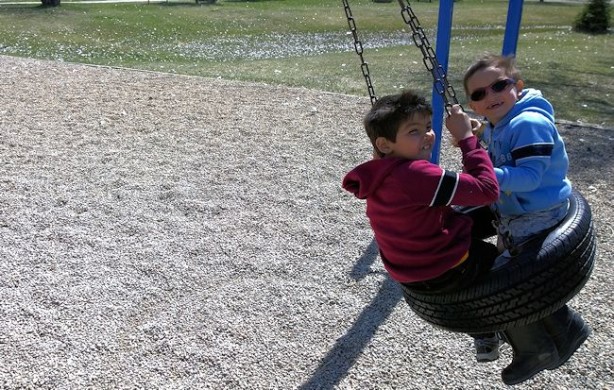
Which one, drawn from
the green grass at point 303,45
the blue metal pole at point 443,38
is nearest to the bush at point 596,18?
the green grass at point 303,45

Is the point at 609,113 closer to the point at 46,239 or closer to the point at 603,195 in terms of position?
the point at 603,195

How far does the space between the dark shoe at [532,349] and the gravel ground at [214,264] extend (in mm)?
614

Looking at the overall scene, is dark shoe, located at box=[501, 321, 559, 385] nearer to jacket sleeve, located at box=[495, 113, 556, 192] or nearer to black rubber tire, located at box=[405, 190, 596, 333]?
black rubber tire, located at box=[405, 190, 596, 333]

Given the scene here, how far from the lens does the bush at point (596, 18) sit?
18.2 m

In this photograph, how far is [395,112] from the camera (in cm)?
211

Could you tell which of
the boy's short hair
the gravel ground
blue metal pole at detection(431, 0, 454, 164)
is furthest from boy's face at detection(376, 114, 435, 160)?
blue metal pole at detection(431, 0, 454, 164)

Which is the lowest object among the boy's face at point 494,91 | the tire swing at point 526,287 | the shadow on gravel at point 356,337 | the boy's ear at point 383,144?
the shadow on gravel at point 356,337

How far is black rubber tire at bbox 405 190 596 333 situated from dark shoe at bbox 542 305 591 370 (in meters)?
0.24

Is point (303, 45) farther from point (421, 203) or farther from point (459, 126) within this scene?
point (421, 203)

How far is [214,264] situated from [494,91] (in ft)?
7.87

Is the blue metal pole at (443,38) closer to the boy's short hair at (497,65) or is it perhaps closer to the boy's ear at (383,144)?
the boy's short hair at (497,65)

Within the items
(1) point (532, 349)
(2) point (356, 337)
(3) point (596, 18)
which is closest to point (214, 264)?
(2) point (356, 337)

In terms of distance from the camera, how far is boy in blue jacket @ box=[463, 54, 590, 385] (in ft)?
7.36

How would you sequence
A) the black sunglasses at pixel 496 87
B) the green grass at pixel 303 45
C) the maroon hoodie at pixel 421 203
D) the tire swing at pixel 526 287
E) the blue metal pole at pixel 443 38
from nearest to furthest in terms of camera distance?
the maroon hoodie at pixel 421 203 < the tire swing at pixel 526 287 < the black sunglasses at pixel 496 87 < the blue metal pole at pixel 443 38 < the green grass at pixel 303 45
